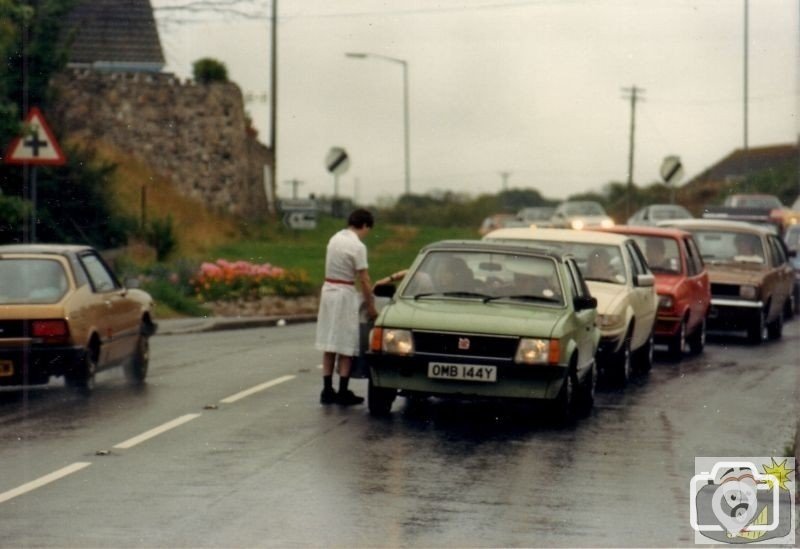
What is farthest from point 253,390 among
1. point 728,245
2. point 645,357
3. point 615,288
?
point 728,245

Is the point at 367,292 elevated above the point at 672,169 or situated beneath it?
situated beneath

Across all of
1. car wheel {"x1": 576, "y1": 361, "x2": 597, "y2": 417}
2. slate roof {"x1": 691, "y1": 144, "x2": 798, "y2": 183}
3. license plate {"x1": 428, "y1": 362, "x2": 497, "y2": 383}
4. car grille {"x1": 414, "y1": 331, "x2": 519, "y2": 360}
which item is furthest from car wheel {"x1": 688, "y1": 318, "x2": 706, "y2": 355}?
slate roof {"x1": 691, "y1": 144, "x2": 798, "y2": 183}

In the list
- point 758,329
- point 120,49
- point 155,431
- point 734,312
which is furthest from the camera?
point 120,49

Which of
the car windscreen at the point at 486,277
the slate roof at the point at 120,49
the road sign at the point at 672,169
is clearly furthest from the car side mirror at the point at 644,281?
the slate roof at the point at 120,49

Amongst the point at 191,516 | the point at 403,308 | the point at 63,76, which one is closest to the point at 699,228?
the point at 403,308

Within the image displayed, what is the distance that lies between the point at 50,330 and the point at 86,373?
632 millimetres

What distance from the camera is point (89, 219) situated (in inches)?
1409

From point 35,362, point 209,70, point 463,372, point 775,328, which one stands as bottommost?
point 775,328

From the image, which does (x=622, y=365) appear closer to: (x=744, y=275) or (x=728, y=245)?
(x=744, y=275)

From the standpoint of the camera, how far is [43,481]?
1131 cm

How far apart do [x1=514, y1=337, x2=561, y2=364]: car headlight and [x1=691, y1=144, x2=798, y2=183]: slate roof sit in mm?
75795

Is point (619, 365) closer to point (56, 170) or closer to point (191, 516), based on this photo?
point (191, 516)

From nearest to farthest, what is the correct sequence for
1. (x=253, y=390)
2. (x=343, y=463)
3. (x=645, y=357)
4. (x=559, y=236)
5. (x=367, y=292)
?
(x=343, y=463)
(x=367, y=292)
(x=253, y=390)
(x=559, y=236)
(x=645, y=357)

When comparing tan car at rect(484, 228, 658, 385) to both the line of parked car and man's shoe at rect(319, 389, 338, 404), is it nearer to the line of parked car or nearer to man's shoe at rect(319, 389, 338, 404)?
the line of parked car
